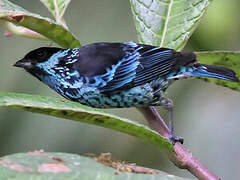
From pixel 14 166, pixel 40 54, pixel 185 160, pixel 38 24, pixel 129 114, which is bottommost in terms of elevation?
pixel 129 114

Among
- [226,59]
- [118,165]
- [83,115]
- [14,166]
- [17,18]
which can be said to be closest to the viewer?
[14,166]

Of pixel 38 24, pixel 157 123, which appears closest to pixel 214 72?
pixel 157 123

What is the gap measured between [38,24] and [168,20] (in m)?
0.74

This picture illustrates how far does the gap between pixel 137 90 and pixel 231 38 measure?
124 cm

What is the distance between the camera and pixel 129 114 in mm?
5109

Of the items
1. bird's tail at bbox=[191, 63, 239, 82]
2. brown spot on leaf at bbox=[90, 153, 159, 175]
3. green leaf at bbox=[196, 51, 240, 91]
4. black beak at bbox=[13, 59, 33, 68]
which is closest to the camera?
brown spot on leaf at bbox=[90, 153, 159, 175]

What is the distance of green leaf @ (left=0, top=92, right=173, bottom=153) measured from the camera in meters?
1.74

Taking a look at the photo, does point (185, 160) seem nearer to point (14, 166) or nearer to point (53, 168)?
point (53, 168)

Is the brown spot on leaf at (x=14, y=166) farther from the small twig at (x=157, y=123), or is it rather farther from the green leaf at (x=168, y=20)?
the green leaf at (x=168, y=20)

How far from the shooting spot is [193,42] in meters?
3.96

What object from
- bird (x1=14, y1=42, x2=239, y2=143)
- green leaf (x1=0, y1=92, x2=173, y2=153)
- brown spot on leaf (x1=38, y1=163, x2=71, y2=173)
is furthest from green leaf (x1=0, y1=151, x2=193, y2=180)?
bird (x1=14, y1=42, x2=239, y2=143)

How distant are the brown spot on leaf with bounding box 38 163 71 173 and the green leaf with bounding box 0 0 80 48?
76 centimetres

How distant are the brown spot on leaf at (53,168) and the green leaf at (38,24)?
759mm

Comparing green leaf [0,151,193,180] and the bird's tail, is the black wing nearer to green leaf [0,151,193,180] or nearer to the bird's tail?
the bird's tail
